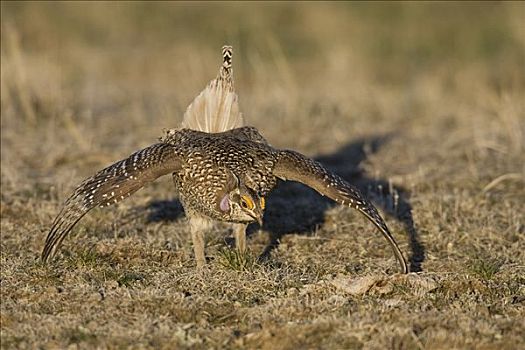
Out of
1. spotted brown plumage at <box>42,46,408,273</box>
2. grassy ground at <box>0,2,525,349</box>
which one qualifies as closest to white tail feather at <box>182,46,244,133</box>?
spotted brown plumage at <box>42,46,408,273</box>

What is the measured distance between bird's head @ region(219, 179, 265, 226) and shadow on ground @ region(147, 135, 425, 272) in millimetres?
→ 1234

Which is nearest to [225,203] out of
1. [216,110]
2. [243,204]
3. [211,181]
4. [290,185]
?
[243,204]

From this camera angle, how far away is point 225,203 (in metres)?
6.21

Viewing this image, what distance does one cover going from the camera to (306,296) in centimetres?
599

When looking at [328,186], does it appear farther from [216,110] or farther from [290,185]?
[290,185]

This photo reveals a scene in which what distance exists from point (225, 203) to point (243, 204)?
0.15 metres

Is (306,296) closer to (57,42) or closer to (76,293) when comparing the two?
(76,293)

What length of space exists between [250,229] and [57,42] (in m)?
11.0

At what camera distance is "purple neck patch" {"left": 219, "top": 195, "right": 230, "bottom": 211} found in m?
6.20

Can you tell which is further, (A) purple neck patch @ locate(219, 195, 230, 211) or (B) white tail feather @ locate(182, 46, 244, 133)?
(B) white tail feather @ locate(182, 46, 244, 133)

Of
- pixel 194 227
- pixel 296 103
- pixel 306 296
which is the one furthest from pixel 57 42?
pixel 306 296

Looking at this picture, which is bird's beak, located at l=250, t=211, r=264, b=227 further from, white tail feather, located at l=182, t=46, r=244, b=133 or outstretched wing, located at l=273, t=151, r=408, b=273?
white tail feather, located at l=182, t=46, r=244, b=133

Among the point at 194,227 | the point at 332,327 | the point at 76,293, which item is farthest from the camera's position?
the point at 194,227

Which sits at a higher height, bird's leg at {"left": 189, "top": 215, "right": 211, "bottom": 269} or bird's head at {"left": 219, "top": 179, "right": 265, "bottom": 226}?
bird's head at {"left": 219, "top": 179, "right": 265, "bottom": 226}
